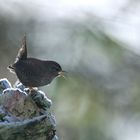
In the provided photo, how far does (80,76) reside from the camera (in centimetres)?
A: 724

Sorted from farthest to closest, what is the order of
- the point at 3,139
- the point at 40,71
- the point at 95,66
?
the point at 95,66 → the point at 40,71 → the point at 3,139

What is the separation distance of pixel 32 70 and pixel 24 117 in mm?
1290

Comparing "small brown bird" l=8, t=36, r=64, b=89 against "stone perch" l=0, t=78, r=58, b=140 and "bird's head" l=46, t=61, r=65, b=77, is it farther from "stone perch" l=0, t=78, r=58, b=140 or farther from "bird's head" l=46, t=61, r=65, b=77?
"stone perch" l=0, t=78, r=58, b=140

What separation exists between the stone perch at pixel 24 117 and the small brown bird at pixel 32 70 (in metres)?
0.69

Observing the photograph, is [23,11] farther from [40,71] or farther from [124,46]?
[40,71]

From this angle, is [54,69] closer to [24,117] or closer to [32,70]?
[32,70]

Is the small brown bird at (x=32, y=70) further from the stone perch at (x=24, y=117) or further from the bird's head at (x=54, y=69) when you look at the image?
the stone perch at (x=24, y=117)

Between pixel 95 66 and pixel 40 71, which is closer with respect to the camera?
pixel 40 71

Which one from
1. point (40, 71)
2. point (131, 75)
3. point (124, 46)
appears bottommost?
point (131, 75)

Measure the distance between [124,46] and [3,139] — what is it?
15.5ft

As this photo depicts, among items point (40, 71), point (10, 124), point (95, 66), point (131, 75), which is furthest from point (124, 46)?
point (10, 124)

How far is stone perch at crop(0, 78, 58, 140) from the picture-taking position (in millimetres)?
2723

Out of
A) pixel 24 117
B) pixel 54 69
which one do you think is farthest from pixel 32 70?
pixel 24 117

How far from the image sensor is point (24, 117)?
9.35 feet
